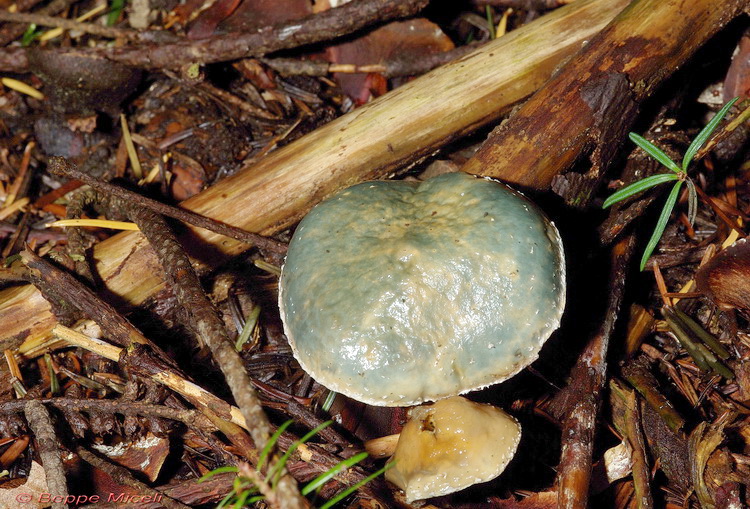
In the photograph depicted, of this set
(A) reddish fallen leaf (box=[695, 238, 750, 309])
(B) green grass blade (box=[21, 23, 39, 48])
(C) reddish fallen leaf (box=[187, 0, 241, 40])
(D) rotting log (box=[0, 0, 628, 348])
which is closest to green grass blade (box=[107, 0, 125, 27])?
(B) green grass blade (box=[21, 23, 39, 48])

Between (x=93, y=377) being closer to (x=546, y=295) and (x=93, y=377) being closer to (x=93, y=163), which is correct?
(x=93, y=163)

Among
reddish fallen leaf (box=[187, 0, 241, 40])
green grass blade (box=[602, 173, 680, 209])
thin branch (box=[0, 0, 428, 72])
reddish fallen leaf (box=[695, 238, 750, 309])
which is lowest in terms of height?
reddish fallen leaf (box=[695, 238, 750, 309])

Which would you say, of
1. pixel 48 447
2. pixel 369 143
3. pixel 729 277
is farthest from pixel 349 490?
pixel 729 277

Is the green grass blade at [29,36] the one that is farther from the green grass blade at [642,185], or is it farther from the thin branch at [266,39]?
the green grass blade at [642,185]

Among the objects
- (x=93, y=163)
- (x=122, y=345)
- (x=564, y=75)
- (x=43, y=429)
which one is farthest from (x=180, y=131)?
(x=564, y=75)

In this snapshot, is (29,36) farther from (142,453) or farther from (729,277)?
(729,277)

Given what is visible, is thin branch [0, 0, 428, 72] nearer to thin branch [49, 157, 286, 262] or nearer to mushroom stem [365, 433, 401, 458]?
thin branch [49, 157, 286, 262]

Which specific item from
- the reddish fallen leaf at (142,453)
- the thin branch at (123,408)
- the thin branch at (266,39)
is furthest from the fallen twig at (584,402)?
the thin branch at (266,39)
